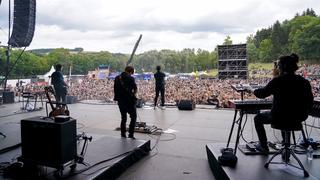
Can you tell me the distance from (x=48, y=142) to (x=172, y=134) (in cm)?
279

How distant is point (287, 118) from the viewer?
2523 mm

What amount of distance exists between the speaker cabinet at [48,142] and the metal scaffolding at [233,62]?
11.5m

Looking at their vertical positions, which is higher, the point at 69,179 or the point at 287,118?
the point at 287,118

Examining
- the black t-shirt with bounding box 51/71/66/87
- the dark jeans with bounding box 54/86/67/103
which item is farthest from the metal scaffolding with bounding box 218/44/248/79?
the black t-shirt with bounding box 51/71/66/87

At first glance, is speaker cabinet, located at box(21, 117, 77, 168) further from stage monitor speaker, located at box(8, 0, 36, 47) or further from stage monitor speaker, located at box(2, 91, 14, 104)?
stage monitor speaker, located at box(2, 91, 14, 104)

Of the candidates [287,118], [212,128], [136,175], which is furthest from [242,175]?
[212,128]

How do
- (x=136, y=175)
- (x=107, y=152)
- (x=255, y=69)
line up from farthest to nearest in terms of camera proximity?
(x=255, y=69), (x=107, y=152), (x=136, y=175)

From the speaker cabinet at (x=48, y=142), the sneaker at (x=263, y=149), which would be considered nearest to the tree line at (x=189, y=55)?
the sneaker at (x=263, y=149)

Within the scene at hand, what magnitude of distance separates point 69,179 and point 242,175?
5.34 ft

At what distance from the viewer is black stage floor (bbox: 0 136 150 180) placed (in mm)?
2613

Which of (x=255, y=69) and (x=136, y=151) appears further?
(x=255, y=69)

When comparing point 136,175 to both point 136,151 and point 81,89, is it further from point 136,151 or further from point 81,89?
point 81,89

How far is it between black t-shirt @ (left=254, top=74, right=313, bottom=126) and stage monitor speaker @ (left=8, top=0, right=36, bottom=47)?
289 inches

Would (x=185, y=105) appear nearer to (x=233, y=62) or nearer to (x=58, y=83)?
(x=58, y=83)
